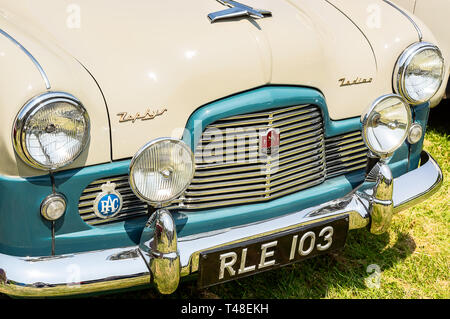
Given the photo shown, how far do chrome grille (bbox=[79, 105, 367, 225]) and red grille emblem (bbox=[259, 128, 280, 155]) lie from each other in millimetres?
17

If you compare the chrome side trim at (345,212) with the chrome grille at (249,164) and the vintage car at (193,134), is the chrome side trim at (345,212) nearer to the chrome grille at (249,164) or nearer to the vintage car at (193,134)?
the vintage car at (193,134)

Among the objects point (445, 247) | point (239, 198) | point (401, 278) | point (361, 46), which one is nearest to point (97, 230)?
point (239, 198)

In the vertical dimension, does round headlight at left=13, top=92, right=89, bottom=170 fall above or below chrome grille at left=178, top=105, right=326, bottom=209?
above

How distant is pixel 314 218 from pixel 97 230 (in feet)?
2.65

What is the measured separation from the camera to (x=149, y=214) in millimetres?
2133

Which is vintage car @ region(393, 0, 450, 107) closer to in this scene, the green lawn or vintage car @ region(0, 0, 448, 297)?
the green lawn

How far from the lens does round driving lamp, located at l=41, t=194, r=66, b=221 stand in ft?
6.49

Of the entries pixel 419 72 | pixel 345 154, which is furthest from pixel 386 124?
pixel 419 72

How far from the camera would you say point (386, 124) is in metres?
2.46

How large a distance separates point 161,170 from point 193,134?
0.61 ft

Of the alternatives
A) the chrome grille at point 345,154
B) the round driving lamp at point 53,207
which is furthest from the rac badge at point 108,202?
the chrome grille at point 345,154

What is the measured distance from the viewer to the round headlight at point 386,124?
2414mm

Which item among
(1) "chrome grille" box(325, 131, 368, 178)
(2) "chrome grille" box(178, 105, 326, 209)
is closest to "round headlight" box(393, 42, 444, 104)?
(1) "chrome grille" box(325, 131, 368, 178)

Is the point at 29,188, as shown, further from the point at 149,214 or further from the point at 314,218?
the point at 314,218
